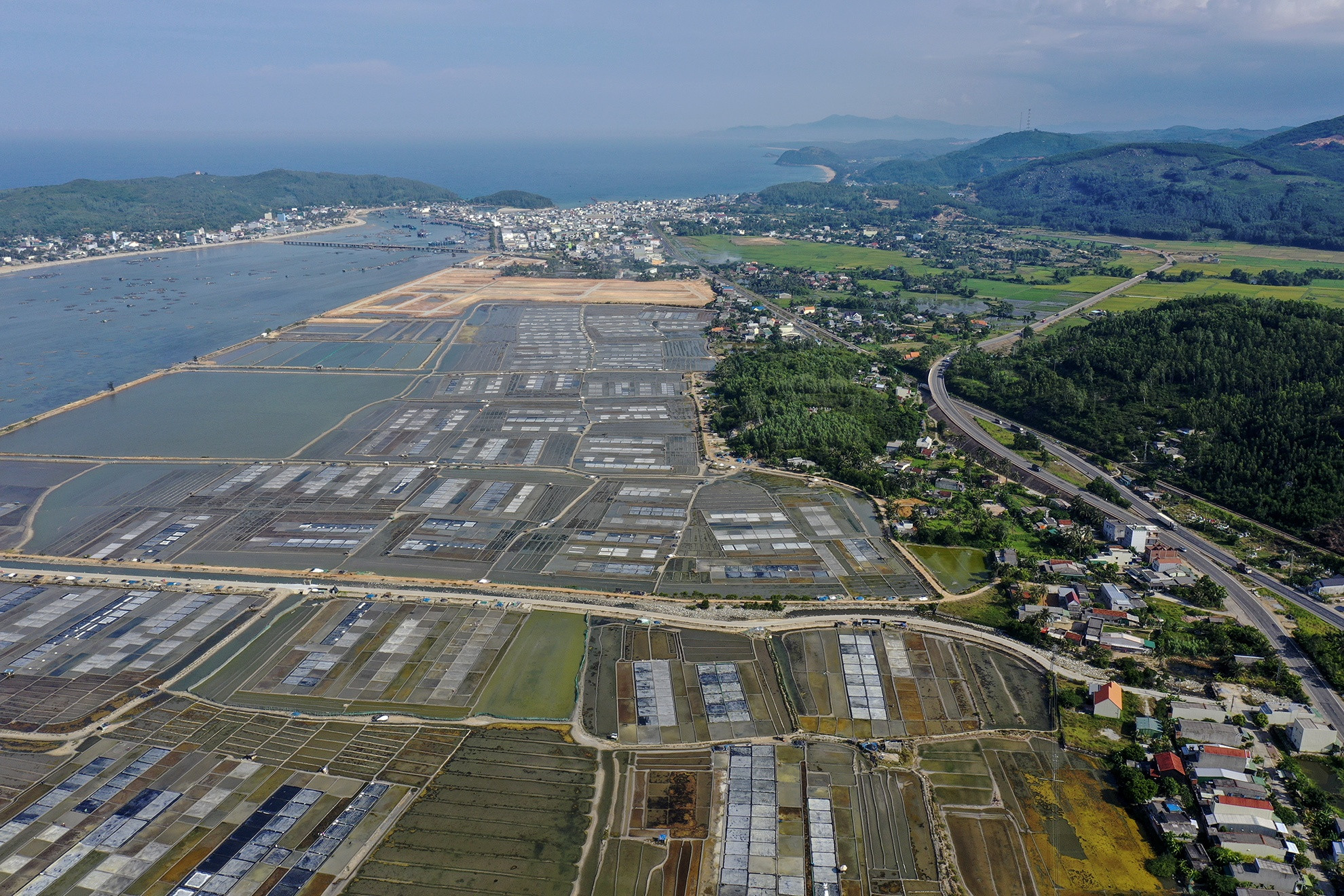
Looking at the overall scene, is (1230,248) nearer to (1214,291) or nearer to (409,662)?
(1214,291)

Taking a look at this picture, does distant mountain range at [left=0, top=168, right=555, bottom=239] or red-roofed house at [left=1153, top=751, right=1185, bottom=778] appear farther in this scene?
distant mountain range at [left=0, top=168, right=555, bottom=239]

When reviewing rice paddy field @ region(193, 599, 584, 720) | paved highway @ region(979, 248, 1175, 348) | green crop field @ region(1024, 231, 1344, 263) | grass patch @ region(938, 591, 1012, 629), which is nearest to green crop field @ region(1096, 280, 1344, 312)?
paved highway @ region(979, 248, 1175, 348)

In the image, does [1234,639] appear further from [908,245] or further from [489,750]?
[908,245]

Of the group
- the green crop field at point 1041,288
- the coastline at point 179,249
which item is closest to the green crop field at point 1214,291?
the green crop field at point 1041,288

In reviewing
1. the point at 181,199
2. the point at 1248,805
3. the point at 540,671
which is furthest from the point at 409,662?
the point at 181,199

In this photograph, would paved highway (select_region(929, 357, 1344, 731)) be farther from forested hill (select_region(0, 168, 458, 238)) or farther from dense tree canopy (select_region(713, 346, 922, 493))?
forested hill (select_region(0, 168, 458, 238))

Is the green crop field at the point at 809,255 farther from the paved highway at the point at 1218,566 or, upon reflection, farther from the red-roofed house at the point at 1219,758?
the red-roofed house at the point at 1219,758

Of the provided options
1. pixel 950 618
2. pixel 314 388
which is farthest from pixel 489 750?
pixel 314 388
